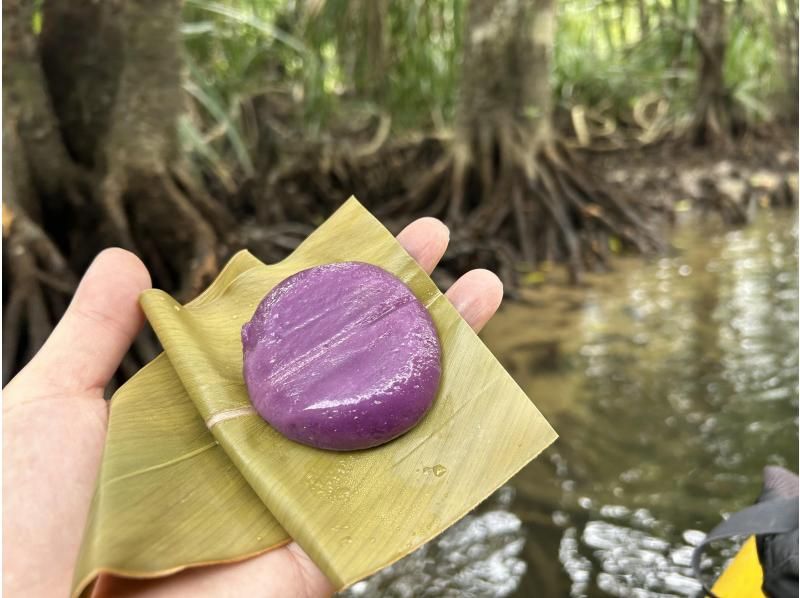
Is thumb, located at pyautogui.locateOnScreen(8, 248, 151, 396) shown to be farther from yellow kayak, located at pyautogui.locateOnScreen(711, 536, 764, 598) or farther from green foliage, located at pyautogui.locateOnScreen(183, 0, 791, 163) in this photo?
green foliage, located at pyautogui.locateOnScreen(183, 0, 791, 163)

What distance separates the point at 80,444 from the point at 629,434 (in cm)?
231

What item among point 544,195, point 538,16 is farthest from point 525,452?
point 538,16

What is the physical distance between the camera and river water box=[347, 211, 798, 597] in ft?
7.96

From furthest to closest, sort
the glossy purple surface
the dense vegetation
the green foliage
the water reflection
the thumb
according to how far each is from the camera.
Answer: the green foliage, the dense vegetation, the water reflection, the thumb, the glossy purple surface

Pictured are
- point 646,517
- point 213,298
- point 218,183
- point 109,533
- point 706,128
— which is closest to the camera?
point 109,533

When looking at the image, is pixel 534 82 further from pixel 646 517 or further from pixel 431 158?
pixel 646 517

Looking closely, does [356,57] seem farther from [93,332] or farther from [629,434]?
[93,332]

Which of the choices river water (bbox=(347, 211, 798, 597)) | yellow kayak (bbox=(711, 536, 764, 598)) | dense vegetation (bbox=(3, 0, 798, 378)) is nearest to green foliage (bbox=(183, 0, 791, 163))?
dense vegetation (bbox=(3, 0, 798, 378))

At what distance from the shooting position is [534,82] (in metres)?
5.75

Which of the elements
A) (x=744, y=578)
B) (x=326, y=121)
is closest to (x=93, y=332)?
(x=744, y=578)

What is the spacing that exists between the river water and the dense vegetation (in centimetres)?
86

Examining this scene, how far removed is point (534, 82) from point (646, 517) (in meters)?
4.05

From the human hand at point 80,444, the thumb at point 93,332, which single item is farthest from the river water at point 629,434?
the thumb at point 93,332

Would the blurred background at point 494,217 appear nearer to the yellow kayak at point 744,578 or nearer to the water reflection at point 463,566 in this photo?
the water reflection at point 463,566
